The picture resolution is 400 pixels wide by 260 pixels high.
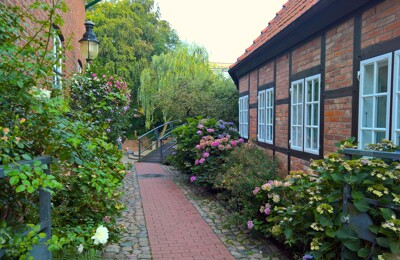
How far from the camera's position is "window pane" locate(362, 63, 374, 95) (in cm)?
402

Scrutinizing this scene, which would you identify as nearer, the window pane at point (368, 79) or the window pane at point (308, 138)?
the window pane at point (368, 79)

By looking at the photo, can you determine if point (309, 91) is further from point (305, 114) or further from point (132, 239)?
point (132, 239)

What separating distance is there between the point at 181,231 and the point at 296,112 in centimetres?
306

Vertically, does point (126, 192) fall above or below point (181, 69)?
below

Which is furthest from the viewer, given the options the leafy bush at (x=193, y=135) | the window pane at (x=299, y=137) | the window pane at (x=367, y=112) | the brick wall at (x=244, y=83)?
the brick wall at (x=244, y=83)

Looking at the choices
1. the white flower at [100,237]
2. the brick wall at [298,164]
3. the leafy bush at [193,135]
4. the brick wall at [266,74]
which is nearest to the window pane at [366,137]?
the brick wall at [298,164]

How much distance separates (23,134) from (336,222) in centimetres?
262

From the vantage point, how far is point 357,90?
13.9ft

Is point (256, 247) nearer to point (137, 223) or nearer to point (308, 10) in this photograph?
point (137, 223)

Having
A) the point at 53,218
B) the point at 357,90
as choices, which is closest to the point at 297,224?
the point at 357,90

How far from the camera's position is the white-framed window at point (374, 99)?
12.1 feet

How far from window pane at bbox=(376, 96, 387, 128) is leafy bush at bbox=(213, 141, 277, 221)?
1905 millimetres

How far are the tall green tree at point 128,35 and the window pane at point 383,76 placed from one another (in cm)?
2044

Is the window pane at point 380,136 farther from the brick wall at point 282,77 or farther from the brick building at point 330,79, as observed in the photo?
the brick wall at point 282,77
